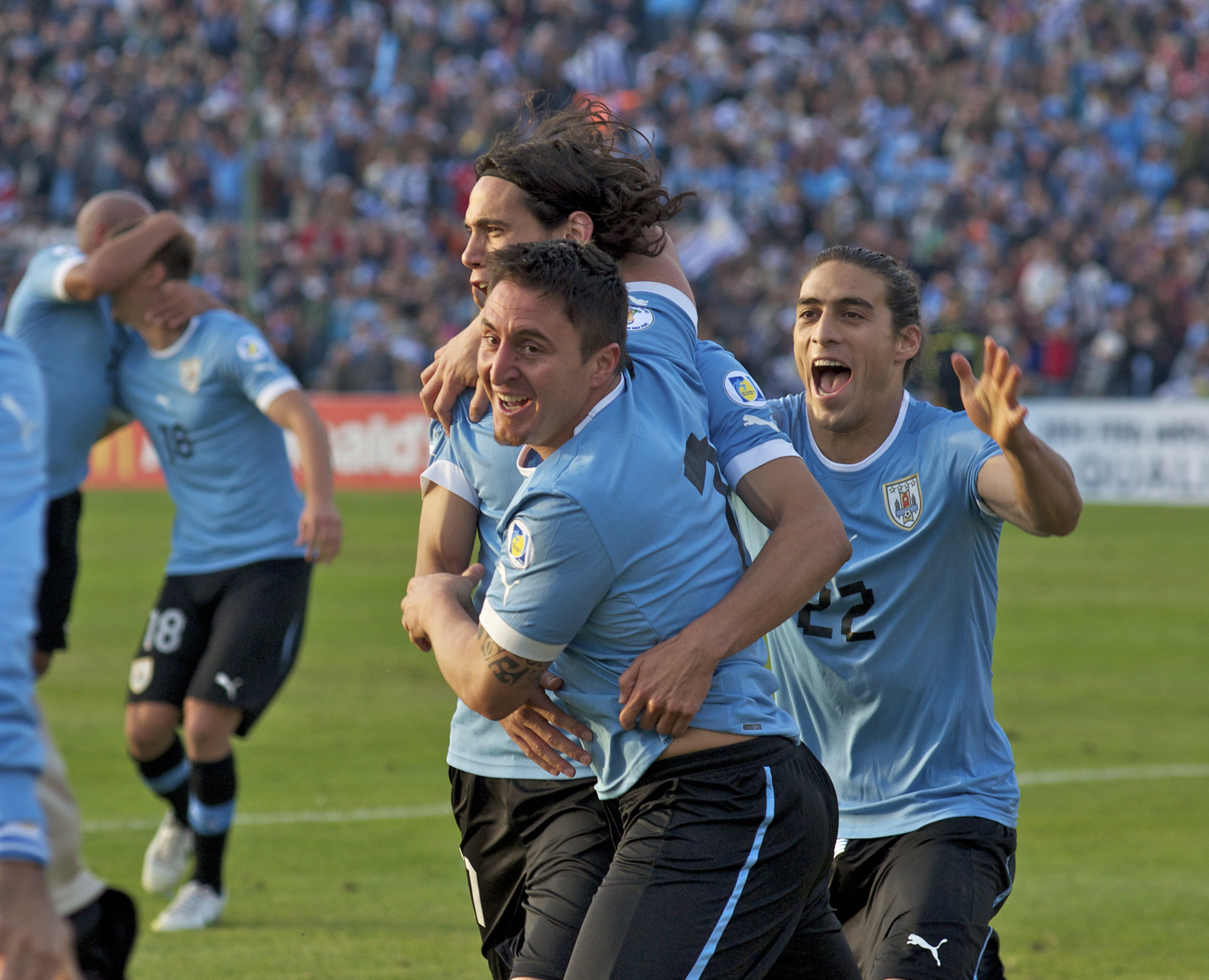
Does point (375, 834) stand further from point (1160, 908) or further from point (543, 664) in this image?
point (543, 664)

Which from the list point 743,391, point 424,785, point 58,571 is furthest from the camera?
point 424,785

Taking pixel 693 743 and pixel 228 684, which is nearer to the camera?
pixel 693 743

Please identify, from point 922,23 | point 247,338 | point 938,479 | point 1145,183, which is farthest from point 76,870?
point 922,23

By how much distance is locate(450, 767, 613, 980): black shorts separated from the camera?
11.1 ft

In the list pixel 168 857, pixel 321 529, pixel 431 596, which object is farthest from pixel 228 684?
pixel 431 596

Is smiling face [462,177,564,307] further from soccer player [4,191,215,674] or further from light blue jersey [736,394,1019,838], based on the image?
soccer player [4,191,215,674]

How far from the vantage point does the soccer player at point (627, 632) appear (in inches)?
120

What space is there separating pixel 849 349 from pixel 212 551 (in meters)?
3.22

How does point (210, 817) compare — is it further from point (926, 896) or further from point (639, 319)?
point (639, 319)

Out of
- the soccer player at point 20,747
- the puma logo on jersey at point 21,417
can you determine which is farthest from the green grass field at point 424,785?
the puma logo on jersey at point 21,417

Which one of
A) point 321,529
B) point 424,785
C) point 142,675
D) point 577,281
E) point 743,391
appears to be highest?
point 577,281

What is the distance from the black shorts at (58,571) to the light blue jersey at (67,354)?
0.55ft

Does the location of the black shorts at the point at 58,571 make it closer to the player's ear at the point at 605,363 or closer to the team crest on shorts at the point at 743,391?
the team crest on shorts at the point at 743,391

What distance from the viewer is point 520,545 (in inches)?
121
